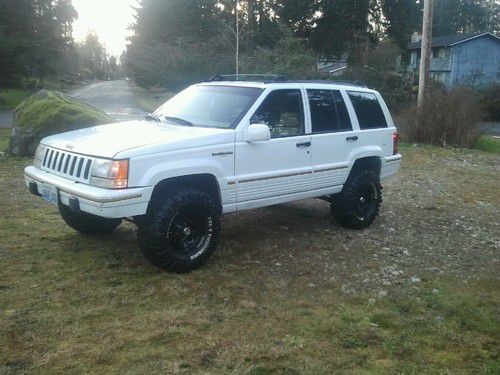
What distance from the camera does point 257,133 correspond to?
5129 millimetres

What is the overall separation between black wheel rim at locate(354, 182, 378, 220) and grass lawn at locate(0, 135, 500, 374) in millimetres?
325

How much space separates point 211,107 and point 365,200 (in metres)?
2.56

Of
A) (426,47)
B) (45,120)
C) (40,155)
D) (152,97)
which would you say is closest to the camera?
(40,155)

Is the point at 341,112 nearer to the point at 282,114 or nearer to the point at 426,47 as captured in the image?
the point at 282,114

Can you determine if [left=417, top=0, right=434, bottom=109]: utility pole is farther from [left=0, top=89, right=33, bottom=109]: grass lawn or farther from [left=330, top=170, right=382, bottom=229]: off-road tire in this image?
[left=0, top=89, right=33, bottom=109]: grass lawn

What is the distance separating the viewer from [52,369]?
329cm

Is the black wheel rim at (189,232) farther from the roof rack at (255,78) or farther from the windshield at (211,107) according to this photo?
the roof rack at (255,78)

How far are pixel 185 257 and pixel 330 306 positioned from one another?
1.45m

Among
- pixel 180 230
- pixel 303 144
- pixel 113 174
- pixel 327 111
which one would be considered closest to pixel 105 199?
pixel 113 174

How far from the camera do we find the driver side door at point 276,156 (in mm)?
5305

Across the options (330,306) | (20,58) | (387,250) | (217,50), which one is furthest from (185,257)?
(217,50)

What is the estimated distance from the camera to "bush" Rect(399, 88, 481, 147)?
15281mm

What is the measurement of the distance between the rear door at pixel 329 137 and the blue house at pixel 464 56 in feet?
142

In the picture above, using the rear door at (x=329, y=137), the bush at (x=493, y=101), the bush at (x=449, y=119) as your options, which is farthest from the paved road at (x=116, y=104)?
the bush at (x=493, y=101)
